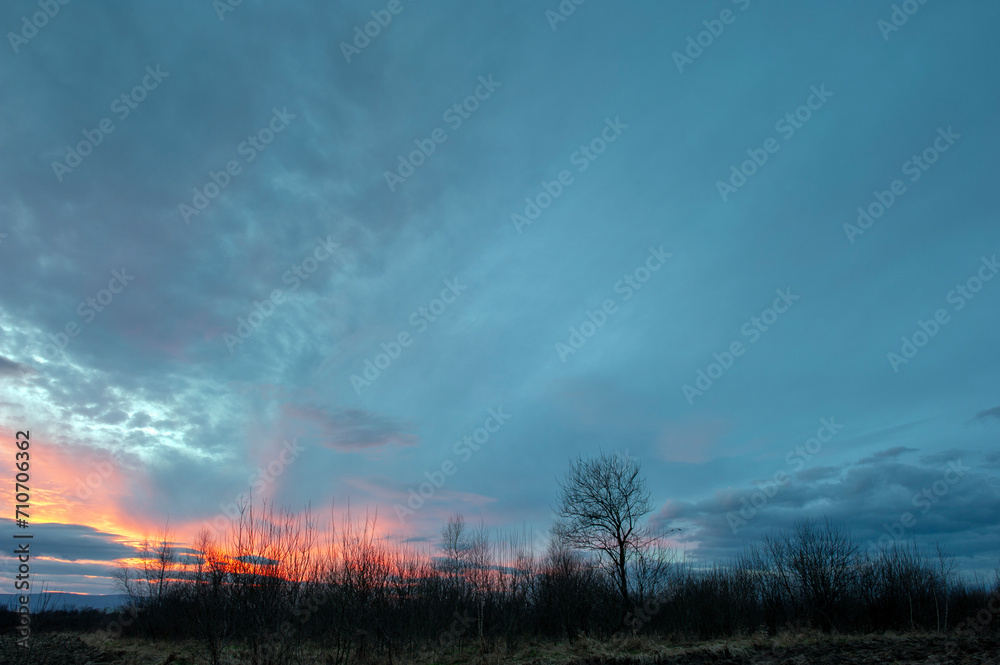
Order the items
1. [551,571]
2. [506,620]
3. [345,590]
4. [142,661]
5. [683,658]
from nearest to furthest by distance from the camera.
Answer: [345,590], [683,658], [142,661], [506,620], [551,571]

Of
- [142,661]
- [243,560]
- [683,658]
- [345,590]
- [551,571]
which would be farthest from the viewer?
[551,571]

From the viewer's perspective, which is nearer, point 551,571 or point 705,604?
point 705,604

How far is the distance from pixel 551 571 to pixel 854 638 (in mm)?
15120

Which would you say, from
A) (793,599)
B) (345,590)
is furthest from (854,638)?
(345,590)

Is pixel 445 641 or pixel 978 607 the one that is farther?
pixel 978 607

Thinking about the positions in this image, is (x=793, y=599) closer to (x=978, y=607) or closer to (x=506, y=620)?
(x=978, y=607)

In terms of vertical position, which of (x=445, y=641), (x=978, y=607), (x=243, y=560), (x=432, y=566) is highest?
(x=243, y=560)

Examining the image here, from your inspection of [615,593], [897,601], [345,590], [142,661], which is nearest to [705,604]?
[615,593]

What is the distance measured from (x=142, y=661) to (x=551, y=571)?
20.6 m

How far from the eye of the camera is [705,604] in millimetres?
29156

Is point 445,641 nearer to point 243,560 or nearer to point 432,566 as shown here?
point 432,566

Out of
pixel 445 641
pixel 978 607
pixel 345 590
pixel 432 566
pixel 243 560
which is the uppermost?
pixel 243 560

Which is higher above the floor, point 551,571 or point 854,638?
point 551,571

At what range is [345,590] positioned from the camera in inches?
643
